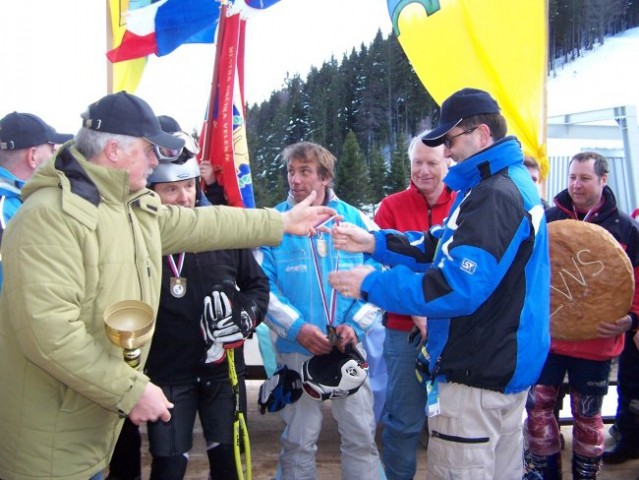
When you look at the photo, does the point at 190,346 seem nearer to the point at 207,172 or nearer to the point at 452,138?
the point at 452,138

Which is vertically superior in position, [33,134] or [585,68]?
[585,68]

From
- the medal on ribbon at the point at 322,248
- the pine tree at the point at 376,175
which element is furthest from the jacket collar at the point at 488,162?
the pine tree at the point at 376,175

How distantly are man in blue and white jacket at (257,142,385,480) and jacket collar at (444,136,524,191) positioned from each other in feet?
3.86

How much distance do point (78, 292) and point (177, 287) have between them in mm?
1071

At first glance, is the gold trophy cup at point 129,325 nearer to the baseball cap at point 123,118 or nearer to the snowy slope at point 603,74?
the baseball cap at point 123,118

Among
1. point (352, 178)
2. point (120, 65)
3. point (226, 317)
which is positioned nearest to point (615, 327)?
point (226, 317)

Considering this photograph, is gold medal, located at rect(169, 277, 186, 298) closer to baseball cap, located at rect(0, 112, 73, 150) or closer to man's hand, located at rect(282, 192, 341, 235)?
man's hand, located at rect(282, 192, 341, 235)

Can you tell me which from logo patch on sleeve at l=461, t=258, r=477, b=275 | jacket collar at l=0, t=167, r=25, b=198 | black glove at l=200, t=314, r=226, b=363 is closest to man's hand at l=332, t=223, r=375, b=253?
black glove at l=200, t=314, r=226, b=363

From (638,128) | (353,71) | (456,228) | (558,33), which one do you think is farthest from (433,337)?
(558,33)

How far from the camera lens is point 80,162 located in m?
2.11

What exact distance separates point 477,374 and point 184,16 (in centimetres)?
531

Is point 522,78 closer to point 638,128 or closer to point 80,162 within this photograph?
point 638,128

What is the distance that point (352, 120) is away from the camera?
23391 mm

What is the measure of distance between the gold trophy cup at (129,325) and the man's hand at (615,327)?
2858mm
